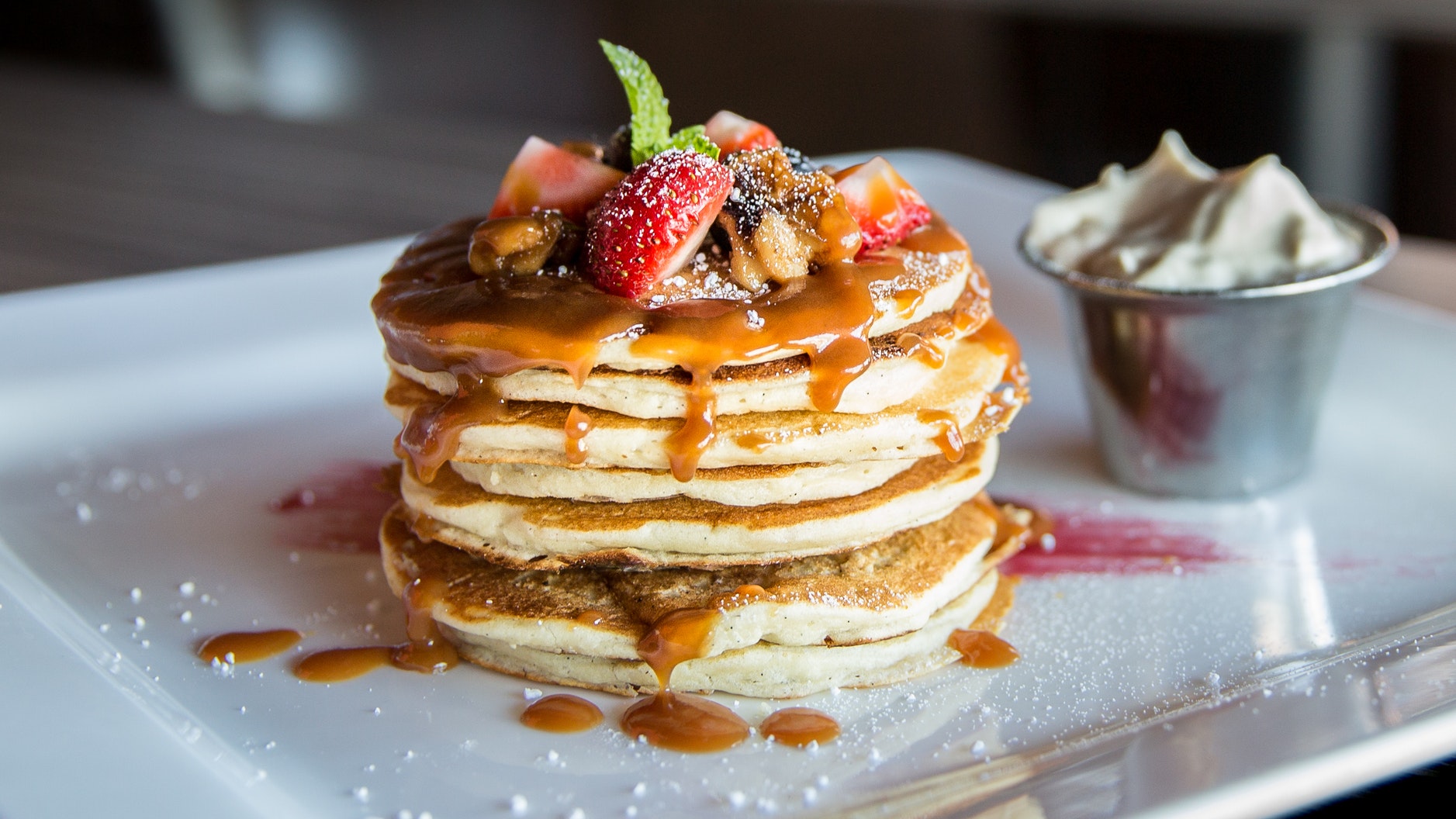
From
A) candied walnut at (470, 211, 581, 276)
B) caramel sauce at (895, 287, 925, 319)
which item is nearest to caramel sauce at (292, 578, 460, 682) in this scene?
candied walnut at (470, 211, 581, 276)

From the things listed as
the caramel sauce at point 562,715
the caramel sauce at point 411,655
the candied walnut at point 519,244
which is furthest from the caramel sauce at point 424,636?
the candied walnut at point 519,244

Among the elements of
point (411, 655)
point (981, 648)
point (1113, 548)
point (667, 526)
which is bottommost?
point (1113, 548)

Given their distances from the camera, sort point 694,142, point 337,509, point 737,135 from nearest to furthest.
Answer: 1. point 694,142
2. point 737,135
3. point 337,509

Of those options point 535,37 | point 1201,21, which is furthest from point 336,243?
point 535,37

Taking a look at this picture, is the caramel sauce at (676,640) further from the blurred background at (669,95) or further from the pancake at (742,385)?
the blurred background at (669,95)

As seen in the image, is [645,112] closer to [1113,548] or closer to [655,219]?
[655,219]

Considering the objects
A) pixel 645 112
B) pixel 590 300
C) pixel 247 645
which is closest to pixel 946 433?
pixel 590 300
